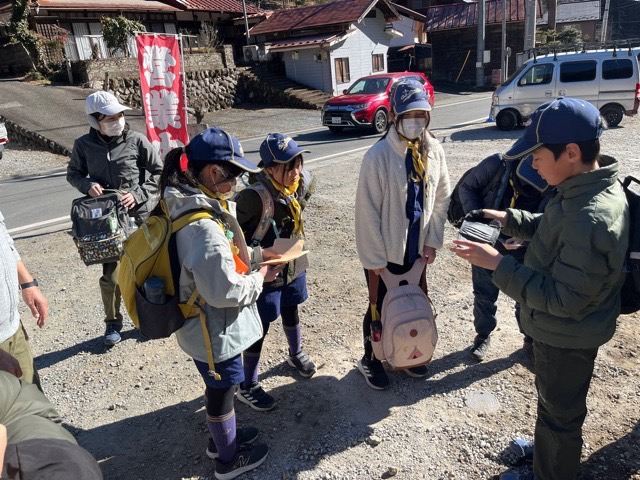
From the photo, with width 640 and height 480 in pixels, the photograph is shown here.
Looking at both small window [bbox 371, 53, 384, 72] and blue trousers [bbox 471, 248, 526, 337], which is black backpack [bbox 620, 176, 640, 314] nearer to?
blue trousers [bbox 471, 248, 526, 337]

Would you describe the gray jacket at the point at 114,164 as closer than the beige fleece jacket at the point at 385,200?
No

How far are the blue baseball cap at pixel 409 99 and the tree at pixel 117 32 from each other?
66.6 ft

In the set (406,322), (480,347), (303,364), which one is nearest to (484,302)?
(480,347)

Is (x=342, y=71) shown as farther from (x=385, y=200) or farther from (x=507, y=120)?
(x=385, y=200)

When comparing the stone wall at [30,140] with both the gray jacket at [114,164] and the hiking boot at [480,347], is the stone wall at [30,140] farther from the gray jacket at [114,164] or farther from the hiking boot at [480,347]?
the hiking boot at [480,347]

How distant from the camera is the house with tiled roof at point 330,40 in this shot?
2334cm

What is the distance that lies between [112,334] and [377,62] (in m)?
25.7

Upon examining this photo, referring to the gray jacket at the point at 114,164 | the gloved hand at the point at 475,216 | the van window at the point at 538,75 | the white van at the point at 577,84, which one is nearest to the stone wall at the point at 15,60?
the white van at the point at 577,84

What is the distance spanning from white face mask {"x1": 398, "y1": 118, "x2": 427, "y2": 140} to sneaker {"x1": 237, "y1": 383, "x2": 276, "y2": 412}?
5.82ft

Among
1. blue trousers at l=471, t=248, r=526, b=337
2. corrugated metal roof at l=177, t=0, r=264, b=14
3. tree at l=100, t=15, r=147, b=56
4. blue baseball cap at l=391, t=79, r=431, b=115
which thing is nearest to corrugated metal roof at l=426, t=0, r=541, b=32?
corrugated metal roof at l=177, t=0, r=264, b=14

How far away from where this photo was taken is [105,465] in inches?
106

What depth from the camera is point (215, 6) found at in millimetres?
26484

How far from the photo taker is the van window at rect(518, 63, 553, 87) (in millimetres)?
12698

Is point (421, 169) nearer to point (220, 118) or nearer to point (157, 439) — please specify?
point (157, 439)
